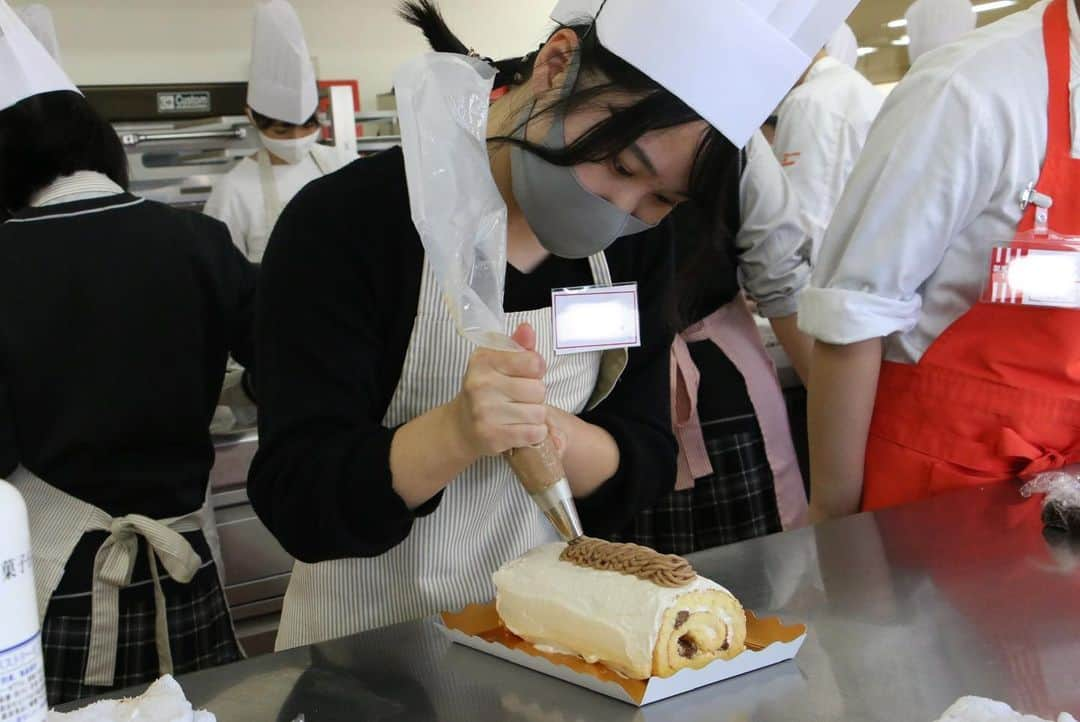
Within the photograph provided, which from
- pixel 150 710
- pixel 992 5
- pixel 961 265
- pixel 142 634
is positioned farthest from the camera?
pixel 992 5

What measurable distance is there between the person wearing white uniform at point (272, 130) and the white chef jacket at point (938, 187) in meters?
2.24

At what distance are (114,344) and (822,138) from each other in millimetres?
1711

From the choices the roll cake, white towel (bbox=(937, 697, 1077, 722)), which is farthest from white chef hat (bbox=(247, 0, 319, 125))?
white towel (bbox=(937, 697, 1077, 722))

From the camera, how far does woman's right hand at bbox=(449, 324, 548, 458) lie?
2.71 feet

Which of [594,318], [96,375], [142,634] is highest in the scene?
[594,318]

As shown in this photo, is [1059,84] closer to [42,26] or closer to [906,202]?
[906,202]

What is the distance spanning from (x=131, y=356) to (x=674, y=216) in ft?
2.81

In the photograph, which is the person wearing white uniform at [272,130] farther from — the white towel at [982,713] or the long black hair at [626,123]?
the white towel at [982,713]

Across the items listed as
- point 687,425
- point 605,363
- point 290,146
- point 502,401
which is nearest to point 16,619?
point 502,401

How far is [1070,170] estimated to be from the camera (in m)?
1.18

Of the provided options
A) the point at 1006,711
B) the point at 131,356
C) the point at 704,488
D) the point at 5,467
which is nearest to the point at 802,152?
the point at 704,488

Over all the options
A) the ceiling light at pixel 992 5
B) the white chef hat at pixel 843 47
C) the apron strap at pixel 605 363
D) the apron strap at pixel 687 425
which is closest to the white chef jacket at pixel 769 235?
the apron strap at pixel 687 425

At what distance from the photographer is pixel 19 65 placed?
146 cm

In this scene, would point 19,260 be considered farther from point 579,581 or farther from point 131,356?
point 579,581
